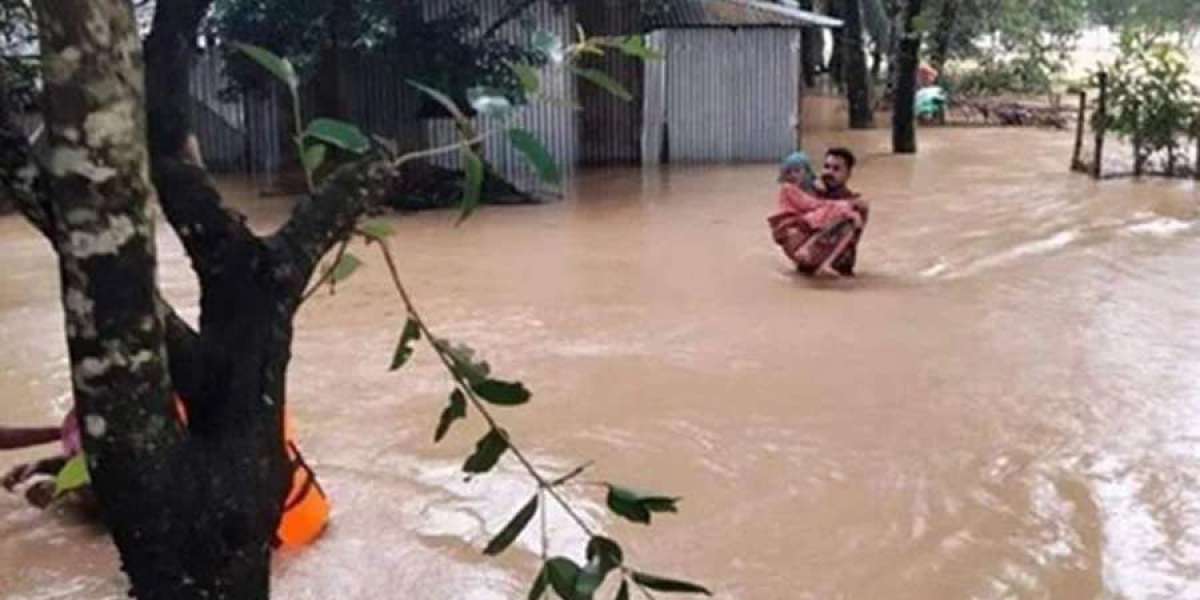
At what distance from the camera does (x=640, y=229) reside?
460 inches

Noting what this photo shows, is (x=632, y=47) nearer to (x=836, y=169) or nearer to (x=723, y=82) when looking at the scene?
(x=836, y=169)

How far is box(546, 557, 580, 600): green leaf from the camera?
156 cm

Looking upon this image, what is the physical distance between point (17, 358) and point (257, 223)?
500 cm

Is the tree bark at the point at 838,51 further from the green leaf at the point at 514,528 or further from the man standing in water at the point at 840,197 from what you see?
the green leaf at the point at 514,528

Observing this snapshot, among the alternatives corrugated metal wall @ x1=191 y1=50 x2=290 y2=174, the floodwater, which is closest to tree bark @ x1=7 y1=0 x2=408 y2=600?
the floodwater

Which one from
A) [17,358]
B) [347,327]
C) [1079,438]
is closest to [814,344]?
[1079,438]

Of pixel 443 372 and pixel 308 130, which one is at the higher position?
pixel 308 130

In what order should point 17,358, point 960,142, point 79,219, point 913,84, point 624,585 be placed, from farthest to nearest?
point 960,142, point 913,84, point 17,358, point 624,585, point 79,219

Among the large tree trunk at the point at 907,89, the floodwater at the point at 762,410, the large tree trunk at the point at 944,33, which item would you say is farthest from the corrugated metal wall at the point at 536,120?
the large tree trunk at the point at 944,33

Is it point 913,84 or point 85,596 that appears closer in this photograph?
point 85,596

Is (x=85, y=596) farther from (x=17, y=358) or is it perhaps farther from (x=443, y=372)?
(x=17, y=358)

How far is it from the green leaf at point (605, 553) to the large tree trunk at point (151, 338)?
0.40m

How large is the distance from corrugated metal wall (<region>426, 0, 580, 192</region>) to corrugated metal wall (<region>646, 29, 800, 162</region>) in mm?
1106

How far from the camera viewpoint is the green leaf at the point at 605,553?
1.61 meters
